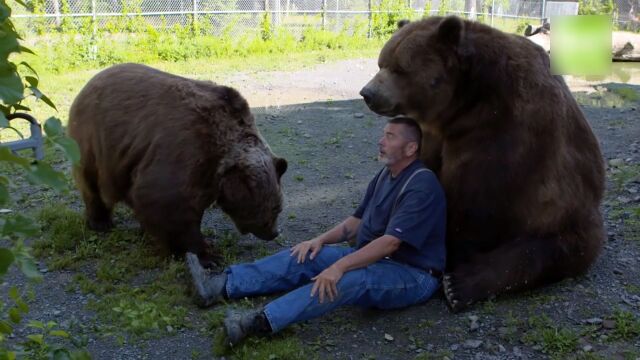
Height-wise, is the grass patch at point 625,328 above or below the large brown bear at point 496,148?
below

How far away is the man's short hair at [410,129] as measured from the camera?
425 centimetres

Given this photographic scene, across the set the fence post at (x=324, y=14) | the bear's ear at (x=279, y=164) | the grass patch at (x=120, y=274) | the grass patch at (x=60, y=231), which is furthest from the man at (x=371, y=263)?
the fence post at (x=324, y=14)

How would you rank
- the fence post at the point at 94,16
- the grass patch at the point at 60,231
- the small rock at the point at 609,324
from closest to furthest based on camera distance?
1. the small rock at the point at 609,324
2. the grass patch at the point at 60,231
3. the fence post at the point at 94,16

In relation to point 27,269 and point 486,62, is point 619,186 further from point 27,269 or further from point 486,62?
point 27,269

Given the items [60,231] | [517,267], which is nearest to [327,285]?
[517,267]

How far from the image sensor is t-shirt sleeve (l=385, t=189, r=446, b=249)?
408cm

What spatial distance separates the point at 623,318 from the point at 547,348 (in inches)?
22.7

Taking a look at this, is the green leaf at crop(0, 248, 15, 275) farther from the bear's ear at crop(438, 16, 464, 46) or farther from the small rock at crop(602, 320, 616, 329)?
the small rock at crop(602, 320, 616, 329)

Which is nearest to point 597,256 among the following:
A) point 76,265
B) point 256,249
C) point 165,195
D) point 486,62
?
point 486,62

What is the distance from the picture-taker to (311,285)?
4.00 metres

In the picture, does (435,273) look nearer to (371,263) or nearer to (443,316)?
(443,316)

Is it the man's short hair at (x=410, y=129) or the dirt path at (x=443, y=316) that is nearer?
the dirt path at (x=443, y=316)

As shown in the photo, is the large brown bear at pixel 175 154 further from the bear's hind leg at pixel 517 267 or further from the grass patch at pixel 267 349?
the bear's hind leg at pixel 517 267

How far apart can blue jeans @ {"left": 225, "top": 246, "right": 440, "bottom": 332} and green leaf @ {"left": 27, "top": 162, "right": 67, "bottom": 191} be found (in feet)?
7.61
